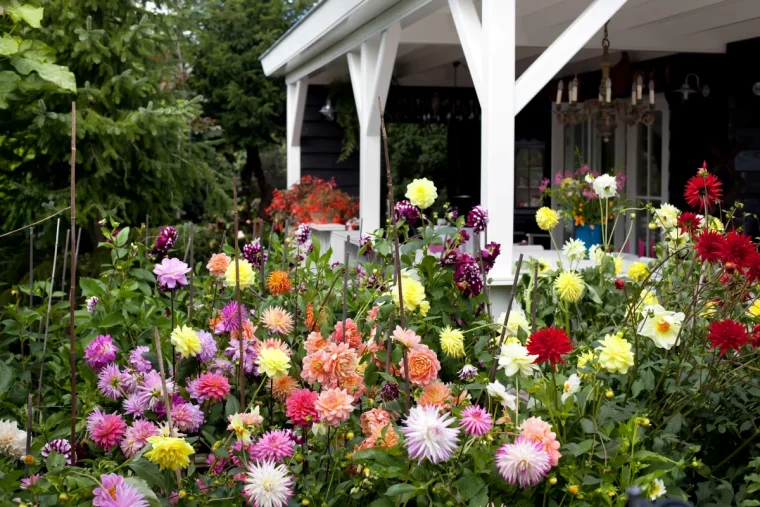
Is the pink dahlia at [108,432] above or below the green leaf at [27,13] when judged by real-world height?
below

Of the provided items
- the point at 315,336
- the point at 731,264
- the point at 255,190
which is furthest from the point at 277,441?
the point at 255,190

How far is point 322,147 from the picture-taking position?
10445 millimetres

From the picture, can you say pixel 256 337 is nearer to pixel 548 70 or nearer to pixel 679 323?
pixel 679 323

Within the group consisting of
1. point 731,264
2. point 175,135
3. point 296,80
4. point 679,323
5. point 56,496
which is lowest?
point 56,496

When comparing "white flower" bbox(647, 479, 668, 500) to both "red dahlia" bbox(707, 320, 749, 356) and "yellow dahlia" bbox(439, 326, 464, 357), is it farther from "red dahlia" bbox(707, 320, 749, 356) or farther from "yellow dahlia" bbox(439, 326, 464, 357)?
"yellow dahlia" bbox(439, 326, 464, 357)

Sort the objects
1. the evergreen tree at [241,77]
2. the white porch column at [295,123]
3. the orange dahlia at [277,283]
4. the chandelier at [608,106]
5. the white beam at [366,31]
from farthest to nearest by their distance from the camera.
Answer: the evergreen tree at [241,77] → the white porch column at [295,123] → the chandelier at [608,106] → the white beam at [366,31] → the orange dahlia at [277,283]

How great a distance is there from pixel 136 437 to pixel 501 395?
688 millimetres

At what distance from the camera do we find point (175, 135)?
691 centimetres

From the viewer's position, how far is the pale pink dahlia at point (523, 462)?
1.46 m

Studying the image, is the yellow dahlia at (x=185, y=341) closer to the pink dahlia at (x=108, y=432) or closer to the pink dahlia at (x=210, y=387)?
the pink dahlia at (x=210, y=387)

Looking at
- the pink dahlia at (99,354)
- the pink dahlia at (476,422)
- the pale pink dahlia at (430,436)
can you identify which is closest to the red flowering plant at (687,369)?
the pink dahlia at (476,422)

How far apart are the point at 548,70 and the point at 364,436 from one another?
2584 mm

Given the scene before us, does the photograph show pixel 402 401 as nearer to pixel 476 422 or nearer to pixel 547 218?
pixel 476 422

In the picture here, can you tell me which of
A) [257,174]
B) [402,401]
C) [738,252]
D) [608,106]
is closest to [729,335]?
[738,252]
